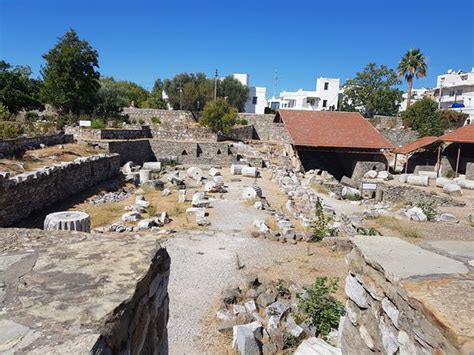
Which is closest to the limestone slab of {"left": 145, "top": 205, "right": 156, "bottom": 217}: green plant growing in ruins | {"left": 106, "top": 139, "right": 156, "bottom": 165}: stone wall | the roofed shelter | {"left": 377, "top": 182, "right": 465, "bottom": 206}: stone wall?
{"left": 145, "top": 205, "right": 156, "bottom": 217}: green plant growing in ruins

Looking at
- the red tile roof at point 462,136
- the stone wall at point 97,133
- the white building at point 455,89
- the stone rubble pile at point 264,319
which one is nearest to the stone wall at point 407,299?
the stone rubble pile at point 264,319

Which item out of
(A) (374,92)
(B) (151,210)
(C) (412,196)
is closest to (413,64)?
(A) (374,92)

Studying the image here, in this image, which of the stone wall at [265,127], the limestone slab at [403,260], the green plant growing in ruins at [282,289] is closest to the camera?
the limestone slab at [403,260]

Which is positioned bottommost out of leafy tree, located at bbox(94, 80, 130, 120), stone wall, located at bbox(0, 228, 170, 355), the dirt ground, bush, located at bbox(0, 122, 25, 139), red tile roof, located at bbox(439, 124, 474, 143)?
the dirt ground

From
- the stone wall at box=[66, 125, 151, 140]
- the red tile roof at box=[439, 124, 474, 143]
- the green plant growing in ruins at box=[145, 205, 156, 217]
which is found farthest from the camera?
the stone wall at box=[66, 125, 151, 140]

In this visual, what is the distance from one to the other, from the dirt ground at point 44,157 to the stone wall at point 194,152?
6.24 meters

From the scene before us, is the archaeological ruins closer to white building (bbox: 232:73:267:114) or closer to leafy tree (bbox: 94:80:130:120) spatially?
leafy tree (bbox: 94:80:130:120)

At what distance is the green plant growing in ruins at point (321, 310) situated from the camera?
5.96m

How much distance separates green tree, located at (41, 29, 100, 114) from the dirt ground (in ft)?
30.5

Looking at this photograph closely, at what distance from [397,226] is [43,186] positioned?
488 inches

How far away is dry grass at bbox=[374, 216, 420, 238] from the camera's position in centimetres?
1071

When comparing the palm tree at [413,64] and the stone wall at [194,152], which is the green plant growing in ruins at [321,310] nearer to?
the stone wall at [194,152]

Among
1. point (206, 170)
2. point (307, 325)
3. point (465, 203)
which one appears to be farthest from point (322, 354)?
point (206, 170)

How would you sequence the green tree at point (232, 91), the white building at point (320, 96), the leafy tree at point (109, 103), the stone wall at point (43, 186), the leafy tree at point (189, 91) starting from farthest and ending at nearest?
the white building at point (320, 96)
the green tree at point (232, 91)
the leafy tree at point (189, 91)
the leafy tree at point (109, 103)
the stone wall at point (43, 186)
